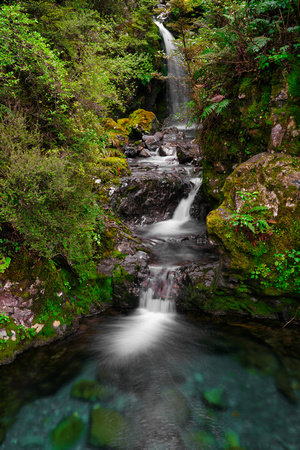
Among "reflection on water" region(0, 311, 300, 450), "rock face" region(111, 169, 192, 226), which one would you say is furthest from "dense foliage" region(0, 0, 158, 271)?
"rock face" region(111, 169, 192, 226)

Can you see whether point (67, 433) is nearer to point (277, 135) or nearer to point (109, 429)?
point (109, 429)

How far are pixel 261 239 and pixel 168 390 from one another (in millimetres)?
2846

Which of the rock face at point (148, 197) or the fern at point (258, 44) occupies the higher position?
the fern at point (258, 44)

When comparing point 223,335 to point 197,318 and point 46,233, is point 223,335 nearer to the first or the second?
point 197,318

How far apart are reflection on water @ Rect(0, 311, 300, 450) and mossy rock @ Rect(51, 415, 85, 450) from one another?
0.05 meters

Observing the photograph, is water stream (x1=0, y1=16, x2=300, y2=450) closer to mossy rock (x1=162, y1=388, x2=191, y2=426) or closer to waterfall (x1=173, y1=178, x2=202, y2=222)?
mossy rock (x1=162, y1=388, x2=191, y2=426)

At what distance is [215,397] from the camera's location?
342 cm

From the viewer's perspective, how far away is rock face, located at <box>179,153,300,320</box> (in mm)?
4285

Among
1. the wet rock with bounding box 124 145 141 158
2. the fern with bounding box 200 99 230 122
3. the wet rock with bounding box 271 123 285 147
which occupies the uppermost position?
the wet rock with bounding box 124 145 141 158

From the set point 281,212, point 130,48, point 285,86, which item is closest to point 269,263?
point 281,212

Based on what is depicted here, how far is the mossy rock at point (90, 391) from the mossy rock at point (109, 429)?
20 centimetres

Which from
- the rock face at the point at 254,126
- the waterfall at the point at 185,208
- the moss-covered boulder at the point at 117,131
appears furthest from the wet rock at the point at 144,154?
the rock face at the point at 254,126

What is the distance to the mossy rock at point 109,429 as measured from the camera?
9.46ft

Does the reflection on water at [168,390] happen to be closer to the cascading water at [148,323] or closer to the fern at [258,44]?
the cascading water at [148,323]
